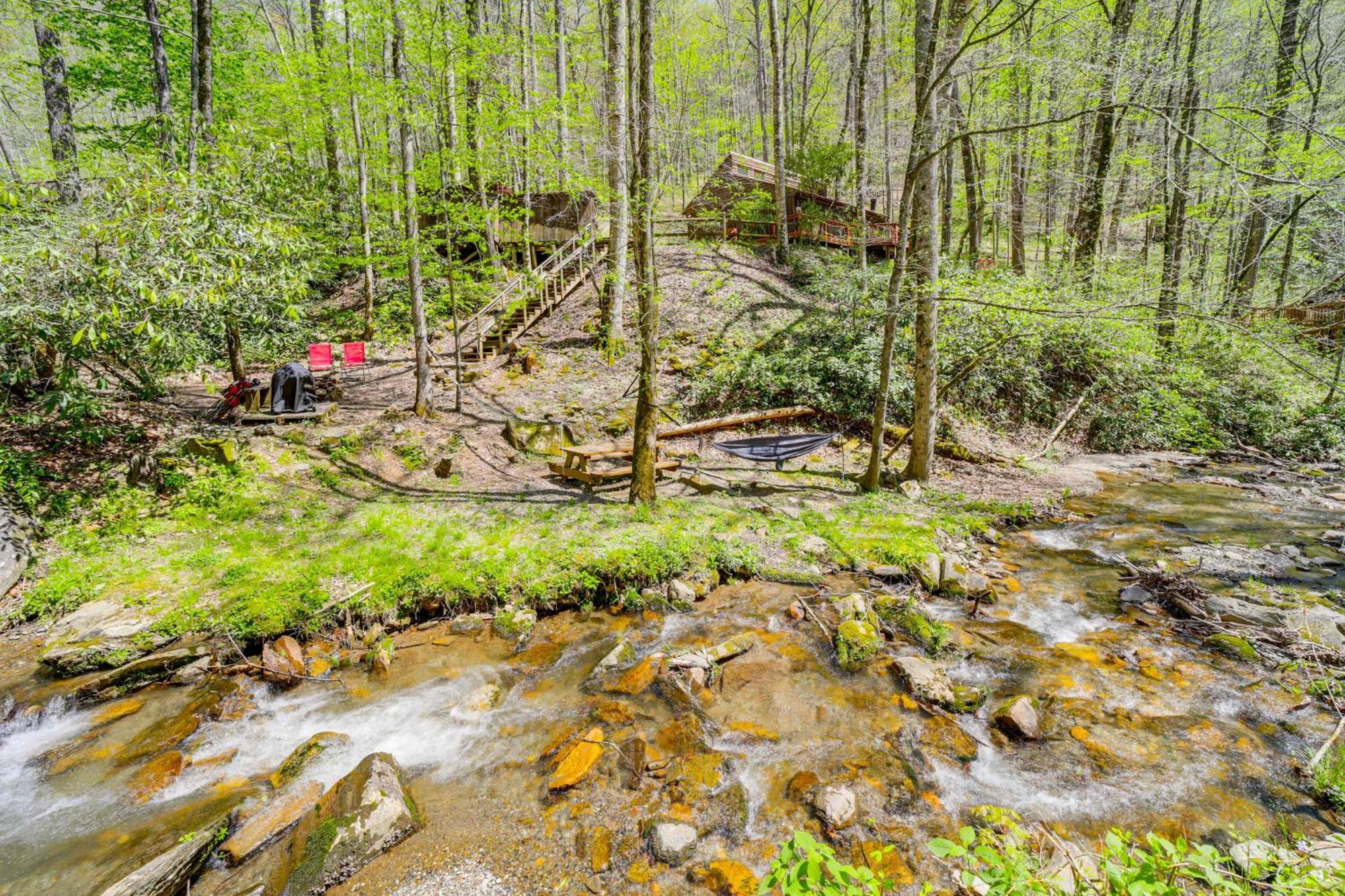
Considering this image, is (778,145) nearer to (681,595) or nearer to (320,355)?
(320,355)

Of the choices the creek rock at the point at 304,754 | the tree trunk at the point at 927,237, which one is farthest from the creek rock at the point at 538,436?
the tree trunk at the point at 927,237

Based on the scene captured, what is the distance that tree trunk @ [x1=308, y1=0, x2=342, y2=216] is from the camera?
515 inches

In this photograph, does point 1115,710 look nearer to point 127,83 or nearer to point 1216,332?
point 1216,332

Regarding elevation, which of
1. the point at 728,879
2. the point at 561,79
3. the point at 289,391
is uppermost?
the point at 561,79

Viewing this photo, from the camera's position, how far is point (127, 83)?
13.8 meters

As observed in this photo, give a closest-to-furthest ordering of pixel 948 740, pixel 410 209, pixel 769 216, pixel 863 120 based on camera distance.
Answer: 1. pixel 948 740
2. pixel 410 209
3. pixel 863 120
4. pixel 769 216

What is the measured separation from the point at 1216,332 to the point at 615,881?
1457 cm

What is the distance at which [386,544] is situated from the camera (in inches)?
240

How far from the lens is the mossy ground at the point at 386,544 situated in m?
5.16

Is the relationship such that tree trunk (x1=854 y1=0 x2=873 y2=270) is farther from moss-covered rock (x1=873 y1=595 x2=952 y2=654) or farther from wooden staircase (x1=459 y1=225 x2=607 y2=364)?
moss-covered rock (x1=873 y1=595 x2=952 y2=654)

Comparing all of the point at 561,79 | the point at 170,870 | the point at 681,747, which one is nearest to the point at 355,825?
the point at 170,870

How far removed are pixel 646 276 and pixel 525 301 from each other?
7.44 metres

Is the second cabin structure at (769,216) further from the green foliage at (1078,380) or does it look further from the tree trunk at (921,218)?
the tree trunk at (921,218)

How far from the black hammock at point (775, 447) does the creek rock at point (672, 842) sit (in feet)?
17.9
